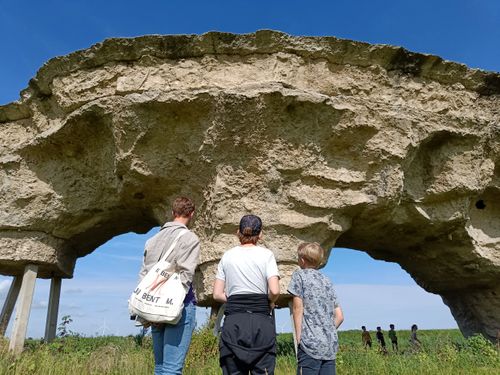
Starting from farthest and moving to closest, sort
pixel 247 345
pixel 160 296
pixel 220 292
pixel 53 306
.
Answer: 1. pixel 53 306
2. pixel 220 292
3. pixel 160 296
4. pixel 247 345

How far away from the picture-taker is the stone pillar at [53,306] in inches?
334

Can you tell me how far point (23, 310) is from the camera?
7.40m

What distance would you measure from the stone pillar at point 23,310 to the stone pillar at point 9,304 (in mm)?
885

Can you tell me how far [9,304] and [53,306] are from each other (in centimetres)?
74

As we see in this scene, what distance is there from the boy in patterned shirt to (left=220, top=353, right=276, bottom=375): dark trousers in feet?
1.26

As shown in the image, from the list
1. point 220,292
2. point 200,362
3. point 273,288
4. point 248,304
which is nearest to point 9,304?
point 200,362

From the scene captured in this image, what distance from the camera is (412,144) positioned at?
7.11m

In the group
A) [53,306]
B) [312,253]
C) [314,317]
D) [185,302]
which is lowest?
[314,317]

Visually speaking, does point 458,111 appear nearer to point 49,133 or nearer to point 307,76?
point 307,76

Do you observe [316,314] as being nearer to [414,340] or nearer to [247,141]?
[247,141]

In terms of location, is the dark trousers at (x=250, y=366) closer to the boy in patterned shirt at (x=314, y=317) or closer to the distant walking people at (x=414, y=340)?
the boy in patterned shirt at (x=314, y=317)

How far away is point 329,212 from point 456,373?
8.75ft

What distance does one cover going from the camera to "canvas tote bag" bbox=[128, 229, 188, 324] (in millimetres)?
3291

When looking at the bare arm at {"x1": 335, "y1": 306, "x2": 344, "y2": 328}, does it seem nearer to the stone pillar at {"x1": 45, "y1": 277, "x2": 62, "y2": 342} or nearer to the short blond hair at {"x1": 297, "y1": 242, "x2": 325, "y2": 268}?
the short blond hair at {"x1": 297, "y1": 242, "x2": 325, "y2": 268}
